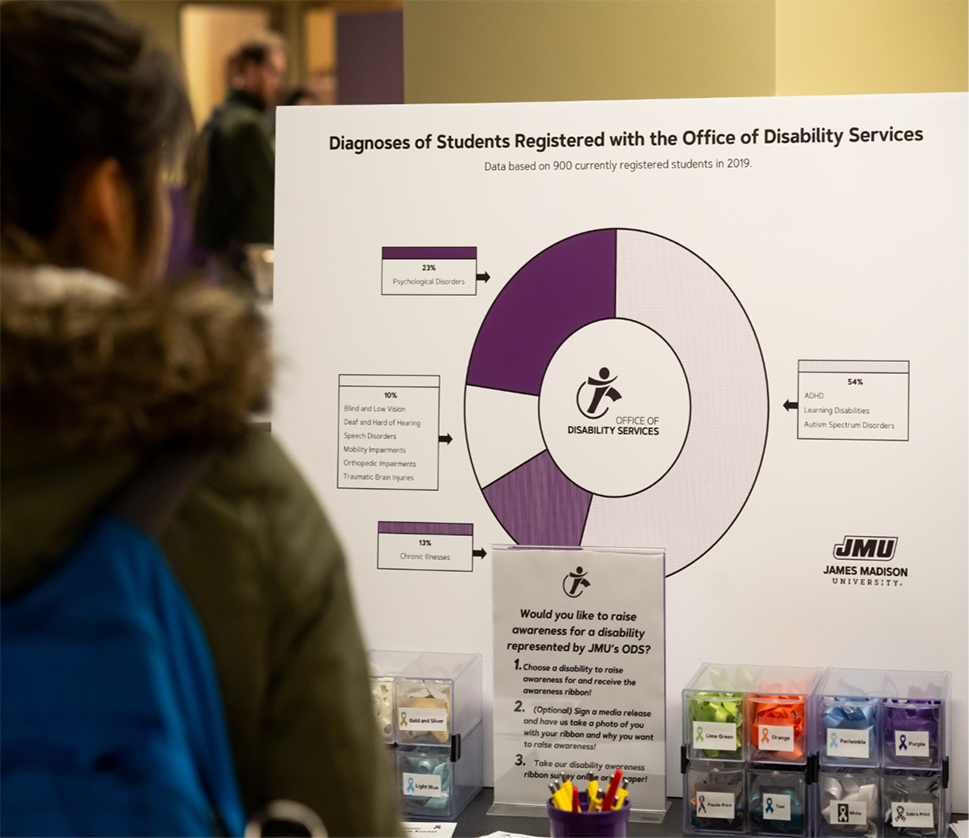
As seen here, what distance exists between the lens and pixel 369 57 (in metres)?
8.43

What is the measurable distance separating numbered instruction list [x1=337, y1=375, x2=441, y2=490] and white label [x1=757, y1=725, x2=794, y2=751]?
0.74 m

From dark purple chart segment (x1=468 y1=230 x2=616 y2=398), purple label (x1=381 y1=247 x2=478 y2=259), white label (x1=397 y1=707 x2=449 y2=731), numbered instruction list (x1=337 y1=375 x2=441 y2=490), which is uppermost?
purple label (x1=381 y1=247 x2=478 y2=259)

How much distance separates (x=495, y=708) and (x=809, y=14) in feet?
5.03

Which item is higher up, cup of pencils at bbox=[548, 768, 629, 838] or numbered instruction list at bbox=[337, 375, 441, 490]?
numbered instruction list at bbox=[337, 375, 441, 490]

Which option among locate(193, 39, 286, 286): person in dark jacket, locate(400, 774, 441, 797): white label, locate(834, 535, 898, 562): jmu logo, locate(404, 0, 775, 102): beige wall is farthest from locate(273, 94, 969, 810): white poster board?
locate(193, 39, 286, 286): person in dark jacket

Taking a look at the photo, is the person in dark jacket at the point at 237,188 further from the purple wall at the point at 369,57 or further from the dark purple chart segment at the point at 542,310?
the dark purple chart segment at the point at 542,310

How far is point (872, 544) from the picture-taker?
6.88ft

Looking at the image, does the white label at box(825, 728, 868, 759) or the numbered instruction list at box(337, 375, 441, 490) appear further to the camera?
the numbered instruction list at box(337, 375, 441, 490)

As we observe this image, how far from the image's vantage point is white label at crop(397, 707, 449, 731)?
2.07 m

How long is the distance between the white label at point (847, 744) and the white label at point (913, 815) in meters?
0.11

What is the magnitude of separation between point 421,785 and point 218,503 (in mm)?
1309

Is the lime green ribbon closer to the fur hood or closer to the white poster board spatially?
the white poster board

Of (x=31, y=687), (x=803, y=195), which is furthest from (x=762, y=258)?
(x=31, y=687)

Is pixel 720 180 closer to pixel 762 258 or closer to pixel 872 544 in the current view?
pixel 762 258
